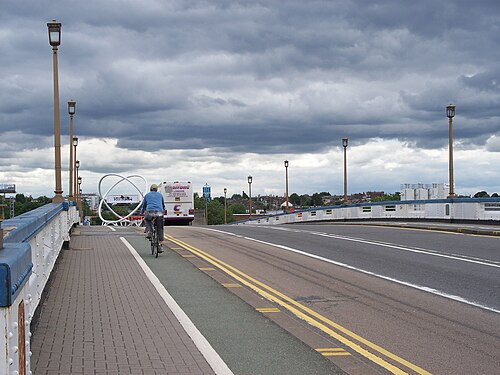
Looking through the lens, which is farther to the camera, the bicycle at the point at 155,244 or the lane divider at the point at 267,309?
the bicycle at the point at 155,244

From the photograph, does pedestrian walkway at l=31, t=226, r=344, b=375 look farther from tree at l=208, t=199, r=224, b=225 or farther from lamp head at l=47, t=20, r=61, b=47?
tree at l=208, t=199, r=224, b=225

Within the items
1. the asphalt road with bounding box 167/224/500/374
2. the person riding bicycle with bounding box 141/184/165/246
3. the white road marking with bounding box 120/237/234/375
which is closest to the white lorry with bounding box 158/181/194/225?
the asphalt road with bounding box 167/224/500/374

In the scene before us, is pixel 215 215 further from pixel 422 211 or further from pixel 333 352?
pixel 333 352

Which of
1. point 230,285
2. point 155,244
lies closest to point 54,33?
point 155,244

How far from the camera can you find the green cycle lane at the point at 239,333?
7184mm

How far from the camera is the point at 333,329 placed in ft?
29.5

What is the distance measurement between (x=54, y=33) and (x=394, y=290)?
607 inches

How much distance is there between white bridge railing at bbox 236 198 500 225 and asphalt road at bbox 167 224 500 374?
29.3 feet

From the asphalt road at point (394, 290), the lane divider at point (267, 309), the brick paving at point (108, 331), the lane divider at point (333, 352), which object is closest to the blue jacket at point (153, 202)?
the asphalt road at point (394, 290)

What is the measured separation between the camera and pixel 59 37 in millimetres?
22703

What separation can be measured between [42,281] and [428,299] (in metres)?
6.03

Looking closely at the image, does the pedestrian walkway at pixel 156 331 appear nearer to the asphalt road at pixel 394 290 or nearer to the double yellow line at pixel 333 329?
the double yellow line at pixel 333 329

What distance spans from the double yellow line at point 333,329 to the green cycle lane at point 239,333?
514 mm

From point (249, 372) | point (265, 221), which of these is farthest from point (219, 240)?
point (265, 221)
